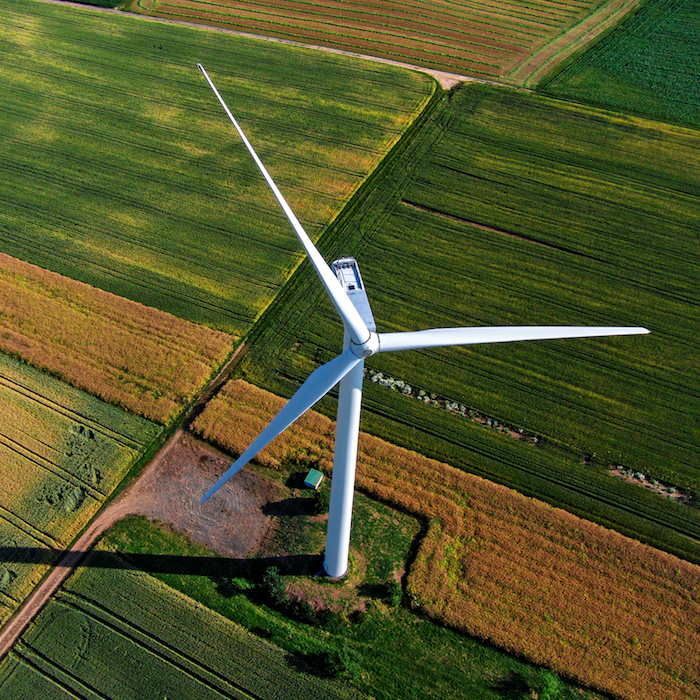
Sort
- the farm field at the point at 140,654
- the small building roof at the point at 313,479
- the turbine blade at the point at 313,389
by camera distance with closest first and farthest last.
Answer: the turbine blade at the point at 313,389 < the farm field at the point at 140,654 < the small building roof at the point at 313,479

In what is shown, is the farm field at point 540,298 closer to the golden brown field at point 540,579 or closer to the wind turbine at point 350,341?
the golden brown field at point 540,579

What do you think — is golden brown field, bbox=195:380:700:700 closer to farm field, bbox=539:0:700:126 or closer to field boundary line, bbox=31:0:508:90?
field boundary line, bbox=31:0:508:90

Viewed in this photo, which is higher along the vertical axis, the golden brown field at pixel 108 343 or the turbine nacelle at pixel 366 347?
the golden brown field at pixel 108 343

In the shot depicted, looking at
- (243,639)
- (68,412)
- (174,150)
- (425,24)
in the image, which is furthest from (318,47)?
(243,639)

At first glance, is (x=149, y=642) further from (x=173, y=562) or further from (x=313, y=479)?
(x=313, y=479)

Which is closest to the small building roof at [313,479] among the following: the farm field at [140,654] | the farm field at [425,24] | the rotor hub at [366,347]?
the farm field at [140,654]

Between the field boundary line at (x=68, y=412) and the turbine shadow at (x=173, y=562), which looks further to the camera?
the field boundary line at (x=68, y=412)
